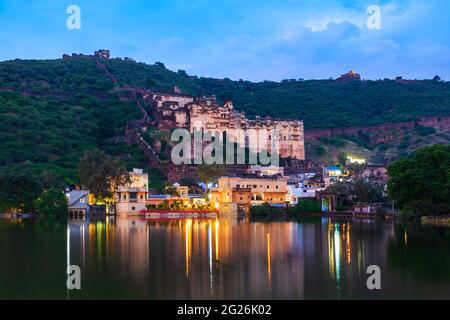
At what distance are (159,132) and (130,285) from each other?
71.2m

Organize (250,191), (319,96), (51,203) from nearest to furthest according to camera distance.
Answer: (51,203), (250,191), (319,96)

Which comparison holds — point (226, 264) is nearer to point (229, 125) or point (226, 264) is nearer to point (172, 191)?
point (172, 191)

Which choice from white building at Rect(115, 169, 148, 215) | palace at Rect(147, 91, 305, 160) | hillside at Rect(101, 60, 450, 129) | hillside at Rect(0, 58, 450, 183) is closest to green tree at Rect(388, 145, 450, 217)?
white building at Rect(115, 169, 148, 215)

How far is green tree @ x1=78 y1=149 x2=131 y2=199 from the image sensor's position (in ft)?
219

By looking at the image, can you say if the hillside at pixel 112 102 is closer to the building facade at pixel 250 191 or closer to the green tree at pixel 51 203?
the green tree at pixel 51 203

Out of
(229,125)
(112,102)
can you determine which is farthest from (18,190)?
(112,102)

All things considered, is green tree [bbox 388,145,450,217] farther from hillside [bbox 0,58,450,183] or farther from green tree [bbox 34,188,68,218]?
hillside [bbox 0,58,450,183]

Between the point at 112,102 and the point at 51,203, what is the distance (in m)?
48.7

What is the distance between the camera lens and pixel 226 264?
27156mm

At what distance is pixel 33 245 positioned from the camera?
34250 mm

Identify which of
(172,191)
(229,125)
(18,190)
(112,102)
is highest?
(112,102)
